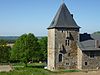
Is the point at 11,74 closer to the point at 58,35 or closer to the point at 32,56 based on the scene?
the point at 58,35

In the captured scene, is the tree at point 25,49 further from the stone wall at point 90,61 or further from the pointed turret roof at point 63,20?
the stone wall at point 90,61

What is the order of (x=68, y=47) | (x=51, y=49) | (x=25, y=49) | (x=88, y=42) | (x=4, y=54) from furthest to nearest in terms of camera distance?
(x=4, y=54) < (x=25, y=49) < (x=88, y=42) < (x=51, y=49) < (x=68, y=47)

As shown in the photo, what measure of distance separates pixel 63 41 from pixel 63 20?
376 cm

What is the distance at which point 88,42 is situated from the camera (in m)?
51.4

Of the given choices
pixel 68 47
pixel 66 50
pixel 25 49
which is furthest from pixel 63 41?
pixel 25 49

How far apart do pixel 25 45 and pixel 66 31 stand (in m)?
14.9

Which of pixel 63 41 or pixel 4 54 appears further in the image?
pixel 4 54

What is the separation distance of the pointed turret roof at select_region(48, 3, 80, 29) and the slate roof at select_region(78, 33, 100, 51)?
3390 mm

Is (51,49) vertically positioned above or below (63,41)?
below

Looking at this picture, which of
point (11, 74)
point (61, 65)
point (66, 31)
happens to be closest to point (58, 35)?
point (66, 31)

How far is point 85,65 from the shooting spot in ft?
164

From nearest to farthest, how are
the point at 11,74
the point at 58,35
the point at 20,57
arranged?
1. the point at 11,74
2. the point at 58,35
3. the point at 20,57

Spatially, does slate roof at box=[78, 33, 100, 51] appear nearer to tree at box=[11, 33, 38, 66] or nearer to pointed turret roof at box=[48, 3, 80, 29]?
pointed turret roof at box=[48, 3, 80, 29]

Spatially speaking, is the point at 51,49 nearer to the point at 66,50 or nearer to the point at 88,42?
the point at 66,50
